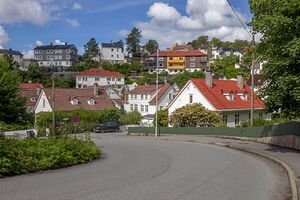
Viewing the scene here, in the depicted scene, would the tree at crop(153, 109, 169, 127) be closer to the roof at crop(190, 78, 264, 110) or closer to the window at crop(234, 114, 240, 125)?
the roof at crop(190, 78, 264, 110)

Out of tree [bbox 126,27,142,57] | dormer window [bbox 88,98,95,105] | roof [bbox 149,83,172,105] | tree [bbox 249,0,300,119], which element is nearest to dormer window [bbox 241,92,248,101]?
roof [bbox 149,83,172,105]

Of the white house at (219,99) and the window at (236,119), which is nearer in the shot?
the white house at (219,99)

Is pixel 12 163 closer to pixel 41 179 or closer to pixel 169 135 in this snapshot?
pixel 41 179

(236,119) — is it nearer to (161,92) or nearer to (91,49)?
(161,92)

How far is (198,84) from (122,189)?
4846cm

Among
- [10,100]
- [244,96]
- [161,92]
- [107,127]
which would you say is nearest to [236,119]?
[244,96]

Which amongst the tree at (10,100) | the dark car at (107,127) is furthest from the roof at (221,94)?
the tree at (10,100)

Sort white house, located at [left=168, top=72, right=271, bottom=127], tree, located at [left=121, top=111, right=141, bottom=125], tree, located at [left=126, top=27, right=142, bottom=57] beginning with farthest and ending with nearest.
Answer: tree, located at [left=126, top=27, right=142, bottom=57] < tree, located at [left=121, top=111, right=141, bottom=125] < white house, located at [left=168, top=72, right=271, bottom=127]

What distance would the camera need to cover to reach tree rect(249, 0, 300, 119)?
829 inches

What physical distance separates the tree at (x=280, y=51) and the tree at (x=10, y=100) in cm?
3839

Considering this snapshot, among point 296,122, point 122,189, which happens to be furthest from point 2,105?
point 122,189

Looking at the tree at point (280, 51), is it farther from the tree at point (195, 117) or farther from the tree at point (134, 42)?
the tree at point (134, 42)

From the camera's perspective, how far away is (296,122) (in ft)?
95.2

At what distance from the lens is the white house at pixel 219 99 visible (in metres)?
59.4
